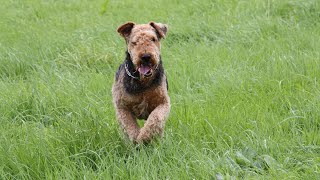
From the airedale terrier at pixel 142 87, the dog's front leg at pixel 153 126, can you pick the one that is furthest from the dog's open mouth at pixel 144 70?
the dog's front leg at pixel 153 126

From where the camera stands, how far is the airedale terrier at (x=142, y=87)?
12.5 feet

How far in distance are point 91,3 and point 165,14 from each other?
245cm

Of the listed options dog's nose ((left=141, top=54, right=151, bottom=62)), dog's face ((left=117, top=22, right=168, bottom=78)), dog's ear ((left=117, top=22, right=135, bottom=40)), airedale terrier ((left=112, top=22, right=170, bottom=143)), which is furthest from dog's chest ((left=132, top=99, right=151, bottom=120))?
dog's ear ((left=117, top=22, right=135, bottom=40))

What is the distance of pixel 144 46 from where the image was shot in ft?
12.5

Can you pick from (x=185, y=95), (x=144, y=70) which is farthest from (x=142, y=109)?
(x=185, y=95)

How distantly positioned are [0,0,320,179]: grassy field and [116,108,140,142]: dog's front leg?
10 cm

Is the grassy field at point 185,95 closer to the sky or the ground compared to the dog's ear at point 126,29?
closer to the ground

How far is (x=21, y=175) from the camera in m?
3.70

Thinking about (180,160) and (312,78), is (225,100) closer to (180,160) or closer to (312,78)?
(312,78)

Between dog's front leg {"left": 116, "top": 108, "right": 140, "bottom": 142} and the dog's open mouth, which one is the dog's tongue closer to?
the dog's open mouth

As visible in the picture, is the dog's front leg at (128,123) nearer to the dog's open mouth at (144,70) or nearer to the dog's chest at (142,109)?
the dog's chest at (142,109)

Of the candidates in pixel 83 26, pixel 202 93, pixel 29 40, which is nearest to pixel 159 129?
pixel 202 93

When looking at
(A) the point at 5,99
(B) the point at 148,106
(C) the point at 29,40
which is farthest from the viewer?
(C) the point at 29,40

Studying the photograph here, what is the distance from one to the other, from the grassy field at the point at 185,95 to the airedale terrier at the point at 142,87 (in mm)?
162
